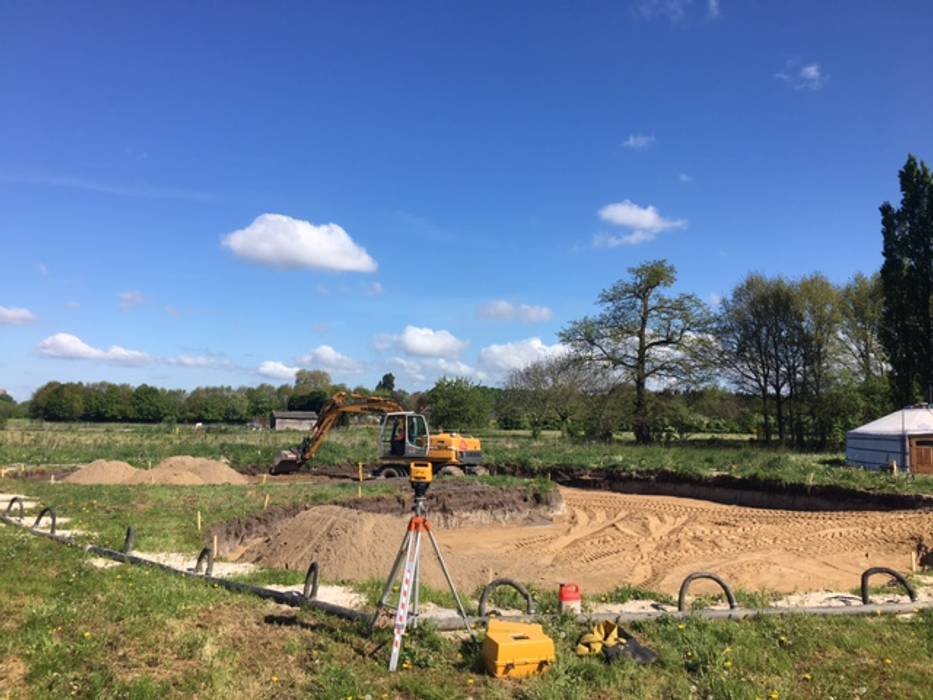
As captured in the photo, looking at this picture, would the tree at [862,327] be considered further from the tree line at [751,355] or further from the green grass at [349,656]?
the green grass at [349,656]

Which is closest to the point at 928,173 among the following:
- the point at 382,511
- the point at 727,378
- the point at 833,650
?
the point at 727,378

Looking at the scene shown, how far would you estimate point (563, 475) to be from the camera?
28016 millimetres

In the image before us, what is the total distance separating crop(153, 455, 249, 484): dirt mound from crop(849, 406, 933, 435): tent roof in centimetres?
2362

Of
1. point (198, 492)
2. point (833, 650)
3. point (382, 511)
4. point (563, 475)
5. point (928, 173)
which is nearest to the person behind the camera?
point (833, 650)

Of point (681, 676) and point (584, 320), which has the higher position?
point (584, 320)

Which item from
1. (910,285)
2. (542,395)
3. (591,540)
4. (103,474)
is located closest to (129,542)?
(591,540)

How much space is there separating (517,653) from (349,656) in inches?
60.8

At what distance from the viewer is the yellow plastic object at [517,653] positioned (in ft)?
17.8

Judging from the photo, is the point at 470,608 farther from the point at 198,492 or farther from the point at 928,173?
the point at 928,173

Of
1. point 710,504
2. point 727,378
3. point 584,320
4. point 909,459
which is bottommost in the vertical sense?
point 710,504

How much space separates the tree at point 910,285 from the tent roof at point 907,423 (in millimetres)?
8421

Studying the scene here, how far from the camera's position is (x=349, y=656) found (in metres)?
5.86

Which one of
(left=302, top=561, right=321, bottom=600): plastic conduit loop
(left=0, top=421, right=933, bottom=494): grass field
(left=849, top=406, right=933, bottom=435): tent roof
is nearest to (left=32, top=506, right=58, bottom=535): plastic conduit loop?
(left=302, top=561, right=321, bottom=600): plastic conduit loop

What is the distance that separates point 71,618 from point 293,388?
11375cm
